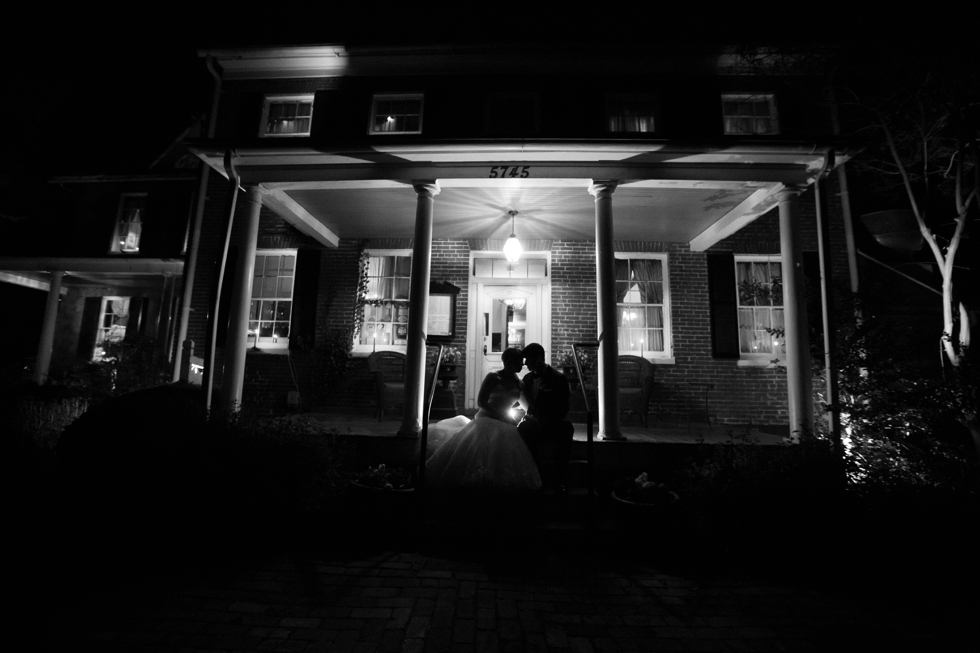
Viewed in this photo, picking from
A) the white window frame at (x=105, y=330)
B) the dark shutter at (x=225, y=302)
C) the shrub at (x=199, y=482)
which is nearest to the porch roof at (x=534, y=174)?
the dark shutter at (x=225, y=302)

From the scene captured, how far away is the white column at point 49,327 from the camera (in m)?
9.41

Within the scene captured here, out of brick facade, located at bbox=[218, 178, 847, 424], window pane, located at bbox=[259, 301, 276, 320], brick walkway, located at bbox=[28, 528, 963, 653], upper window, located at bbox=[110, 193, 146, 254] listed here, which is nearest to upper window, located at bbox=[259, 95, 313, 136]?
brick facade, located at bbox=[218, 178, 847, 424]

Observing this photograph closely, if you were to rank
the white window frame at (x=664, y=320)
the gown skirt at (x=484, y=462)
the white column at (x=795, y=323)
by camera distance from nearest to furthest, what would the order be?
the gown skirt at (x=484, y=462), the white column at (x=795, y=323), the white window frame at (x=664, y=320)

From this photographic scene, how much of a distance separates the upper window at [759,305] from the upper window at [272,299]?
812cm

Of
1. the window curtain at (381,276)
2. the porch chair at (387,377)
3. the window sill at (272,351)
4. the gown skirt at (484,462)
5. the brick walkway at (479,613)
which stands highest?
the window curtain at (381,276)

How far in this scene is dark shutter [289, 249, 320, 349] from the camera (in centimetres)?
781

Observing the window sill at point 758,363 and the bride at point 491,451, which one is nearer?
the bride at point 491,451

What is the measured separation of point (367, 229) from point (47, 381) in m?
6.85

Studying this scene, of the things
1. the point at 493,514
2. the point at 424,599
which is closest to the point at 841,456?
the point at 493,514

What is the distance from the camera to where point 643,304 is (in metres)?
7.90

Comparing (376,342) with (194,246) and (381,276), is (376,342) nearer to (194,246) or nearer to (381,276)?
(381,276)

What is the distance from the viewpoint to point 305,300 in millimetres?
7898

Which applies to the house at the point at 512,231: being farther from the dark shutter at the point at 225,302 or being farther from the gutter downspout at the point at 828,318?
the gutter downspout at the point at 828,318

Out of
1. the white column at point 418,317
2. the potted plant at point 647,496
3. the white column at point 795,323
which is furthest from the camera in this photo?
the white column at point 418,317
